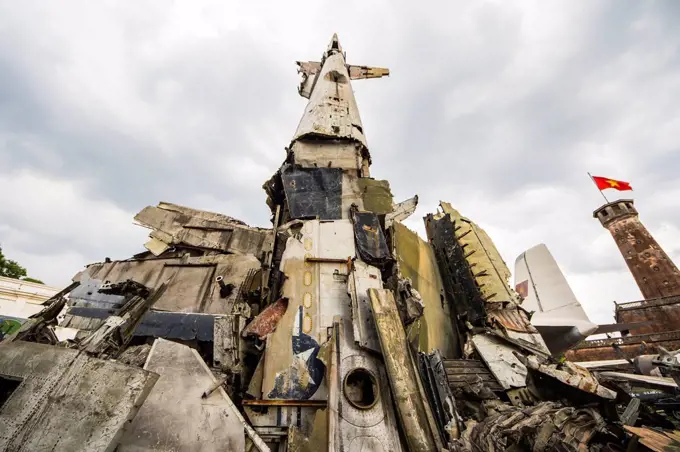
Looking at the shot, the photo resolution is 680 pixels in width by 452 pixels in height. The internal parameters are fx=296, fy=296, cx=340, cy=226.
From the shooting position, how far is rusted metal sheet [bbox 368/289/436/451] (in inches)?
198

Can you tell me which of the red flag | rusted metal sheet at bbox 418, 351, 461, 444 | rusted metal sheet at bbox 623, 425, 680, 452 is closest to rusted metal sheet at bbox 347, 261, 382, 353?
rusted metal sheet at bbox 418, 351, 461, 444

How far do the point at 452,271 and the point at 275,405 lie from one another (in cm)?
856

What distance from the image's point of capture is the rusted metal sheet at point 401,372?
198 inches

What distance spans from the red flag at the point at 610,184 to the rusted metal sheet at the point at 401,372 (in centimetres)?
3025

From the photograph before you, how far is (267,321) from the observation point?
282 inches

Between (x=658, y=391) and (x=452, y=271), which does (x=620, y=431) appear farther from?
(x=452, y=271)

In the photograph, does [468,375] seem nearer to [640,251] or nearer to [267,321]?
[267,321]

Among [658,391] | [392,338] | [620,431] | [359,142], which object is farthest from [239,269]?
[658,391]

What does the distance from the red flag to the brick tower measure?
1143 centimetres

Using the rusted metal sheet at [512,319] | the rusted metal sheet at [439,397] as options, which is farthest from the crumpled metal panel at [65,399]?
the rusted metal sheet at [512,319]

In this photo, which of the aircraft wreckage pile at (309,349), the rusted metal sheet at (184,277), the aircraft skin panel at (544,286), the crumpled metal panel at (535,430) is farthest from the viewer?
the aircraft skin panel at (544,286)

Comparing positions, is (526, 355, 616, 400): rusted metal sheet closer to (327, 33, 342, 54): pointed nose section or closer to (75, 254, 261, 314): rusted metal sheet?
(75, 254, 261, 314): rusted metal sheet

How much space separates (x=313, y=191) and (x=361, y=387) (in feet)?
21.3

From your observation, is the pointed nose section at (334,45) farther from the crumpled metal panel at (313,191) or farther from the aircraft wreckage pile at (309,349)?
the crumpled metal panel at (313,191)
